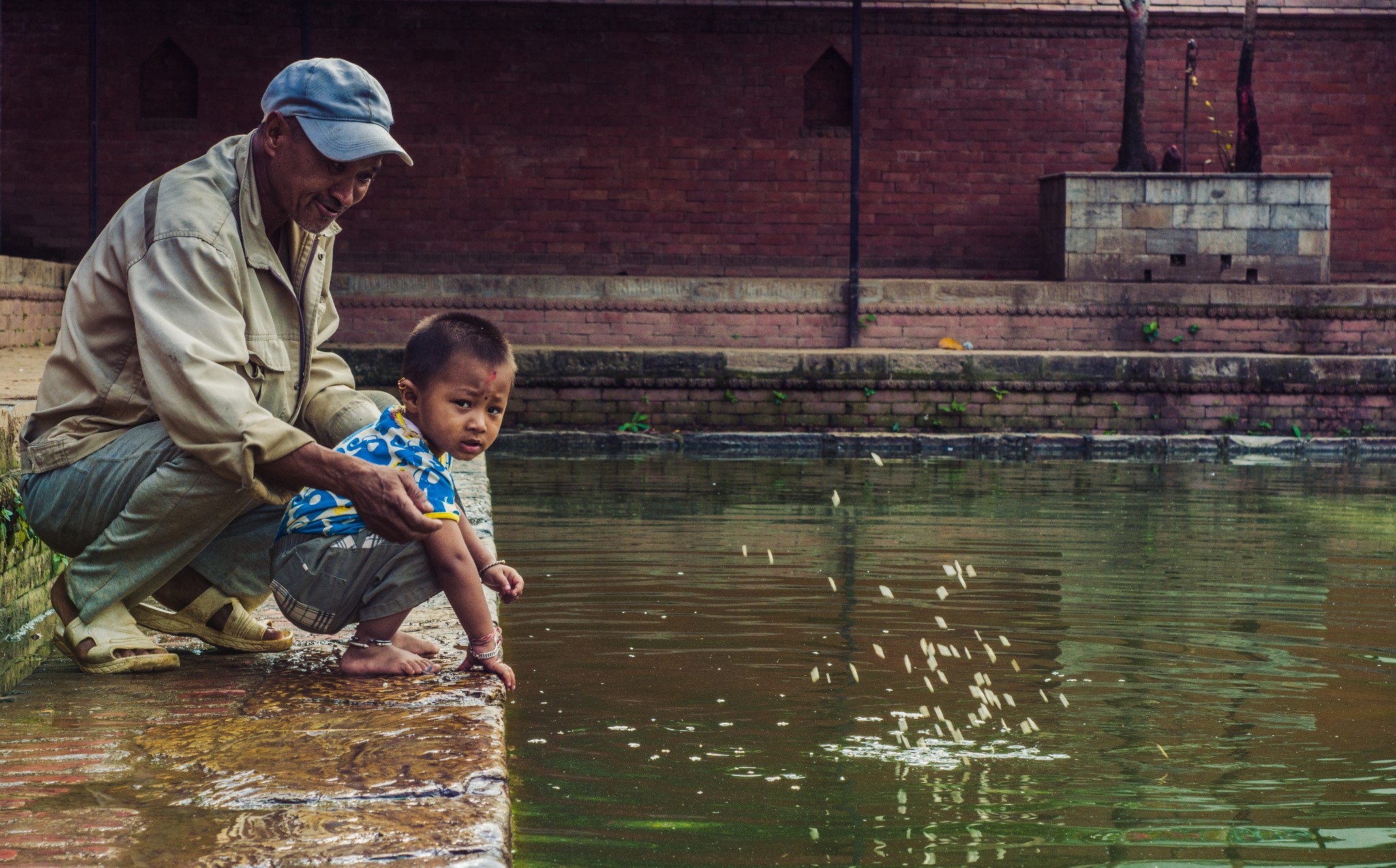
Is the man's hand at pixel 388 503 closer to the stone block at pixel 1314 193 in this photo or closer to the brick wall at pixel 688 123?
the stone block at pixel 1314 193

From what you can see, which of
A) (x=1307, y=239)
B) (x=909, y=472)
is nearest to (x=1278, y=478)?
(x=909, y=472)

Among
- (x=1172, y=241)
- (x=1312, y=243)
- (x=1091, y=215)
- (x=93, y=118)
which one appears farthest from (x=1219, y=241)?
(x=93, y=118)

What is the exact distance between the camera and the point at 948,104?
17.8 m

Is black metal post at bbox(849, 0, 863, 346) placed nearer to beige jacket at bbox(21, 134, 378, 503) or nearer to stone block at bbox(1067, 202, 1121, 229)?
stone block at bbox(1067, 202, 1121, 229)

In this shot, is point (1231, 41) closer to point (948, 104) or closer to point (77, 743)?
point (948, 104)

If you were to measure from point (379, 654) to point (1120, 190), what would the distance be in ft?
43.6

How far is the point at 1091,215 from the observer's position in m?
15.4

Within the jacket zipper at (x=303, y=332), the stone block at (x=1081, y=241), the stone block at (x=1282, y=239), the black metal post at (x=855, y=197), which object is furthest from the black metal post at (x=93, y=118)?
the jacket zipper at (x=303, y=332)

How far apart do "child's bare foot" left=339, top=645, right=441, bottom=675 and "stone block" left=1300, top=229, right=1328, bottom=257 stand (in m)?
13.9

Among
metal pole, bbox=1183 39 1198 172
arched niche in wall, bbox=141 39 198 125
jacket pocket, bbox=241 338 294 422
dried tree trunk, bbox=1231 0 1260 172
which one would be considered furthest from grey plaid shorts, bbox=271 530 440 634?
metal pole, bbox=1183 39 1198 172

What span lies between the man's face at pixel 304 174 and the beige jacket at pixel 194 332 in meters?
0.06

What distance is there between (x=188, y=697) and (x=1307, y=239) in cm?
1441

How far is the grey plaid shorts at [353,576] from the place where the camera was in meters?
3.12

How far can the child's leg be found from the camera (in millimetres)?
3186
